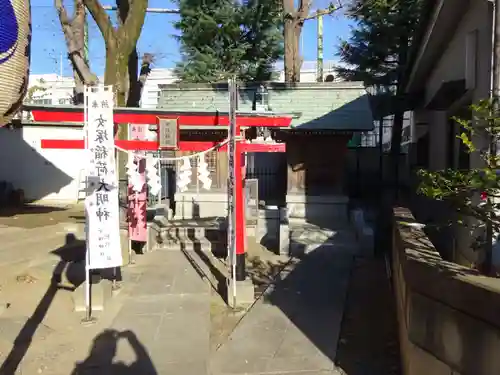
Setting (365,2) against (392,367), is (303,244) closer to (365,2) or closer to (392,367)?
(392,367)

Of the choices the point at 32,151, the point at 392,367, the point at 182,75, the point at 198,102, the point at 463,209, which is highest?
the point at 182,75

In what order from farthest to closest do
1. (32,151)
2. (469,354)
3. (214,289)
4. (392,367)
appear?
(32,151), (214,289), (392,367), (469,354)

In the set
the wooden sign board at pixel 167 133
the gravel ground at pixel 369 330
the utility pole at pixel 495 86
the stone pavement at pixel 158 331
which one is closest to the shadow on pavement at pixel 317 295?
the gravel ground at pixel 369 330

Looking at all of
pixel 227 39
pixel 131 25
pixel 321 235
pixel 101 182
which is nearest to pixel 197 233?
pixel 321 235

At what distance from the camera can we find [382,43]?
19.1 m

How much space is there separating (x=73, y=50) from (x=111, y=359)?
38.3 ft

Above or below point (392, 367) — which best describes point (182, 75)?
above

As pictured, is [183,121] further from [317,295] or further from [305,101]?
[305,101]

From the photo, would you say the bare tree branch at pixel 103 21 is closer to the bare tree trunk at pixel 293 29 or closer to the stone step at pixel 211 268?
the stone step at pixel 211 268

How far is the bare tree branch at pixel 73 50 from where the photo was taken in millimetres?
14805

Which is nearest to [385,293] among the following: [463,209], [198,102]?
[463,209]

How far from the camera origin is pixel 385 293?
859cm

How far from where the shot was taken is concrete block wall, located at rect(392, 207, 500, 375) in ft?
9.88

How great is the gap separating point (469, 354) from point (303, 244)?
28.6 feet
